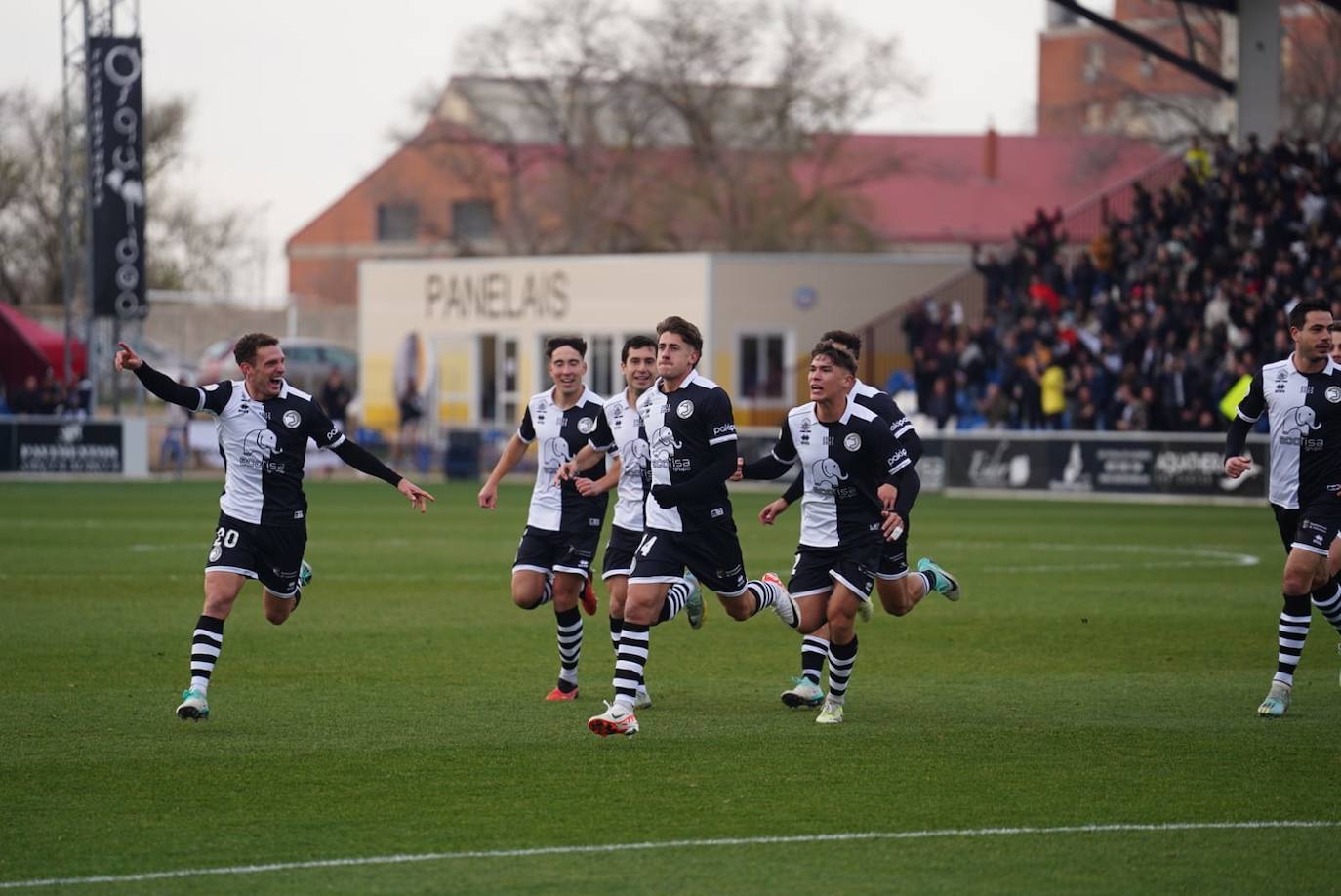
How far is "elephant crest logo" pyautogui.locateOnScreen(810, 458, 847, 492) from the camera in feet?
35.8

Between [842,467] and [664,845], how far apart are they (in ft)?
11.7

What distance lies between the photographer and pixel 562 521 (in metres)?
12.0

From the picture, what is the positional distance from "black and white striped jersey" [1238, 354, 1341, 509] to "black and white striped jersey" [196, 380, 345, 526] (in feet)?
17.6

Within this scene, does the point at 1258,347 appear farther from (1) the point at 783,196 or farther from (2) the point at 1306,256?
(1) the point at 783,196

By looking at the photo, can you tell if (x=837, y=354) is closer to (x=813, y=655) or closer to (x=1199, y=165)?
(x=813, y=655)

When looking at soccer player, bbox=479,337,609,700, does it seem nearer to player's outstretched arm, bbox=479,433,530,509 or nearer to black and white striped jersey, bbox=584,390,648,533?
player's outstretched arm, bbox=479,433,530,509

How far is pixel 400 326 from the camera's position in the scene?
5291cm

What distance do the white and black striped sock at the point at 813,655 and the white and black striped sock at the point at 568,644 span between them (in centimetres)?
136

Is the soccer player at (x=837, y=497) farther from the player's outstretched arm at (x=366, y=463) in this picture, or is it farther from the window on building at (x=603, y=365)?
the window on building at (x=603, y=365)

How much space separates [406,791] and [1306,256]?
28155 mm

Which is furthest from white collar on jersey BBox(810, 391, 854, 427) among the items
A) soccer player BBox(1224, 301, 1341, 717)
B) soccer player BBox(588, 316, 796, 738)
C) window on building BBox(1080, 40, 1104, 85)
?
window on building BBox(1080, 40, 1104, 85)

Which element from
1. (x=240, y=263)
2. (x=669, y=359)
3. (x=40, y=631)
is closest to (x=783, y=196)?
(x=240, y=263)

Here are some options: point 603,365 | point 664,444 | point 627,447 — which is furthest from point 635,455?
point 603,365

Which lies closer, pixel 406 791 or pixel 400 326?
pixel 406 791
